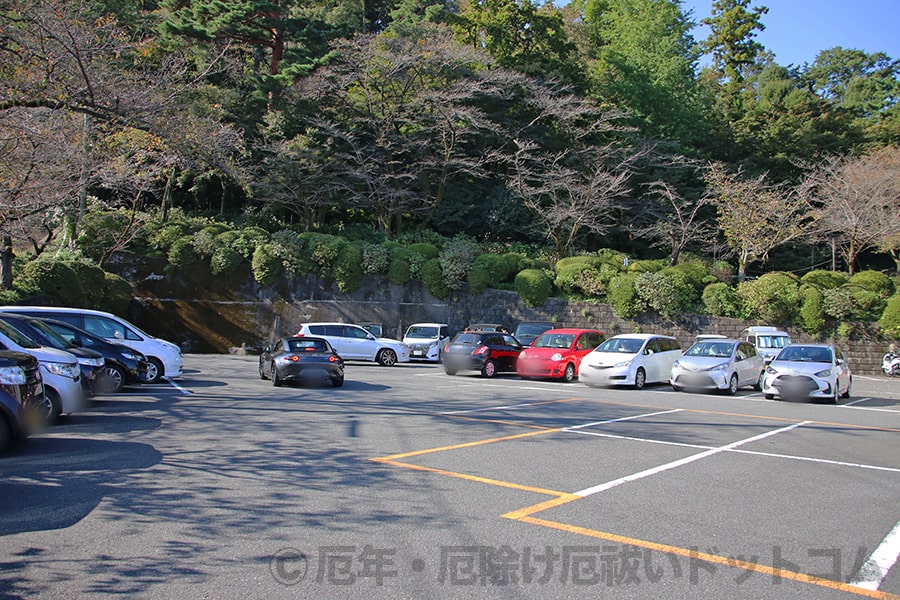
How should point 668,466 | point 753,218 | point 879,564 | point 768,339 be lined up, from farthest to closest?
point 753,218, point 768,339, point 668,466, point 879,564

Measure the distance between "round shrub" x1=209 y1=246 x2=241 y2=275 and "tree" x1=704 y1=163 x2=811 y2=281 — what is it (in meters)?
23.1

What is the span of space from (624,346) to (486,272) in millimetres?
12884

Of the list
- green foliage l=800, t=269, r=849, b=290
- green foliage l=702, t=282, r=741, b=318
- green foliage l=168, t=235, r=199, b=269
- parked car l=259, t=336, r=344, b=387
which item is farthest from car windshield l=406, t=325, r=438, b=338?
green foliage l=800, t=269, r=849, b=290

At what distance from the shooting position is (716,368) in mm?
18562

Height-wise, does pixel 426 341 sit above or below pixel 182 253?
below

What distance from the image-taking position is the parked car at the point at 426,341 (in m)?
28.8

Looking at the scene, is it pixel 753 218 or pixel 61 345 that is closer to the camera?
pixel 61 345

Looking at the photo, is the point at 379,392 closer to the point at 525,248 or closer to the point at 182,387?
the point at 182,387

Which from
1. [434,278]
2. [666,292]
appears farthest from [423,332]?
[666,292]

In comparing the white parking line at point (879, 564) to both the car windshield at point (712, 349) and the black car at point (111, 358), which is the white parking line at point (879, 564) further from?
the car windshield at point (712, 349)

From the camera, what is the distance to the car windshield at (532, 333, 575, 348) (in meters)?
22.1

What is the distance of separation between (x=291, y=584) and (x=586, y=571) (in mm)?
2082

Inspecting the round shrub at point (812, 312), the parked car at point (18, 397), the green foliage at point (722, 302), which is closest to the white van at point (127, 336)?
the parked car at point (18, 397)

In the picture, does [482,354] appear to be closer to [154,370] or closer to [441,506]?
[154,370]
